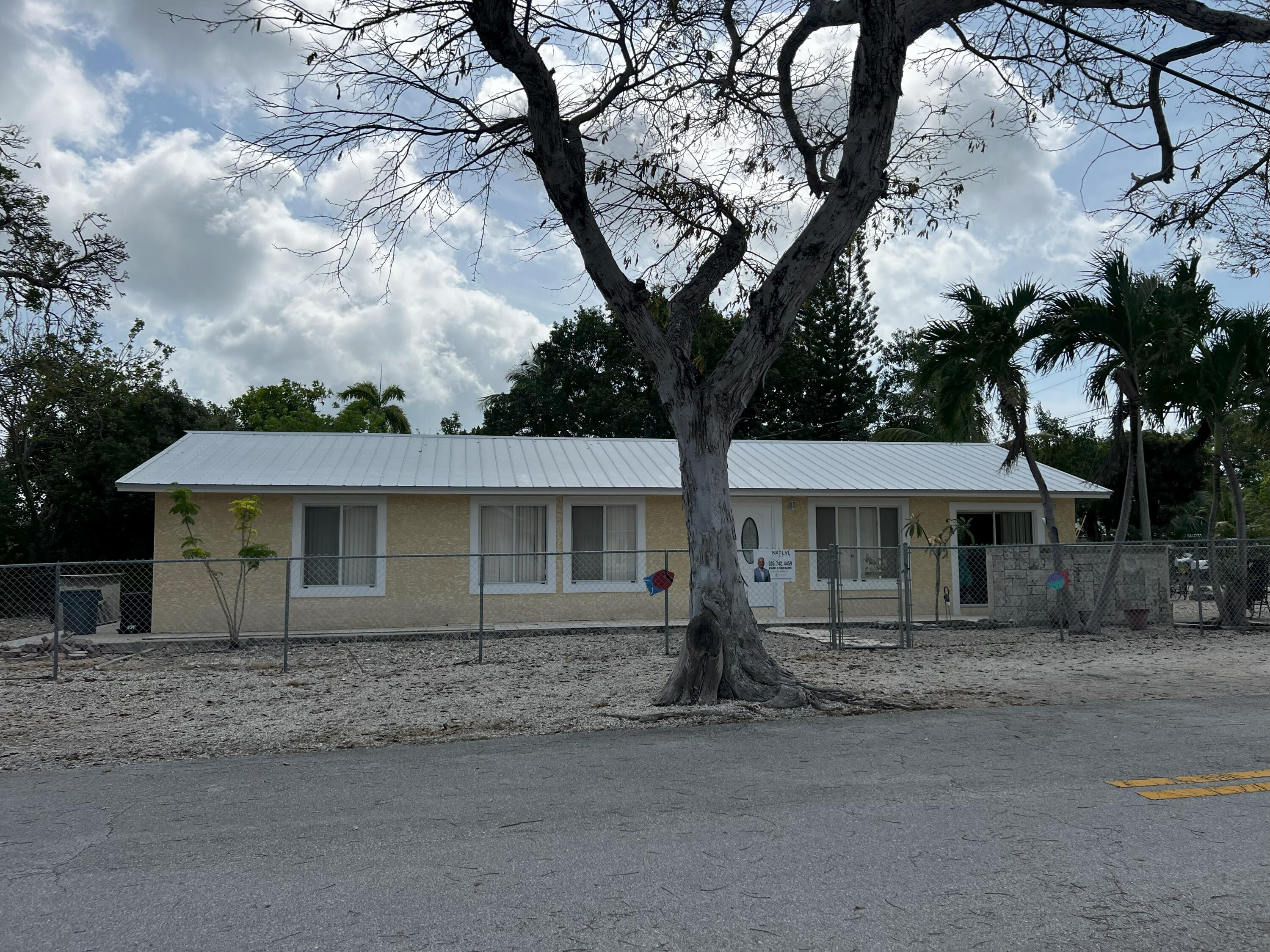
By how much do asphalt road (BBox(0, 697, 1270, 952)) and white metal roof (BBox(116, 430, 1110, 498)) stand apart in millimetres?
9642

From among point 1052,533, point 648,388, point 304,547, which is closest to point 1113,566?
point 1052,533

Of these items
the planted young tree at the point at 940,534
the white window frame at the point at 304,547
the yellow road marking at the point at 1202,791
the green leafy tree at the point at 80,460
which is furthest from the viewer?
the green leafy tree at the point at 80,460

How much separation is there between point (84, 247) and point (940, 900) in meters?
18.8

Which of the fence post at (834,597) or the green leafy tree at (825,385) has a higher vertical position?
the green leafy tree at (825,385)

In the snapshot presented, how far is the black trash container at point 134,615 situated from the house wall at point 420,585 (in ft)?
0.93

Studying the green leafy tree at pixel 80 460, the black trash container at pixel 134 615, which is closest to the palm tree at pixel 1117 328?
the black trash container at pixel 134 615

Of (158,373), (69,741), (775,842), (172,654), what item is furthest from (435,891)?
(158,373)

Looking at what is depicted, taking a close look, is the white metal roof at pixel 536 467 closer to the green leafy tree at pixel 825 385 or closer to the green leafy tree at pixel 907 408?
the green leafy tree at pixel 907 408

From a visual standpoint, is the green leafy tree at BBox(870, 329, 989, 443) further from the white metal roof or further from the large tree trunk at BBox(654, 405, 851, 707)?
the large tree trunk at BBox(654, 405, 851, 707)

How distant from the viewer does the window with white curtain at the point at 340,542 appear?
53.8 feet

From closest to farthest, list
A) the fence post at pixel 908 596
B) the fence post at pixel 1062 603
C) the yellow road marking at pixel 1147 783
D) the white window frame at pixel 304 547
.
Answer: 1. the yellow road marking at pixel 1147 783
2. the fence post at pixel 908 596
3. the fence post at pixel 1062 603
4. the white window frame at pixel 304 547

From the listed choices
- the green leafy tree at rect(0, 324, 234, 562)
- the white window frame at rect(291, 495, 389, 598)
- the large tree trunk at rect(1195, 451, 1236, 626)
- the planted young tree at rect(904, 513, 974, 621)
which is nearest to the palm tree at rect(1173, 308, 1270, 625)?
the large tree trunk at rect(1195, 451, 1236, 626)

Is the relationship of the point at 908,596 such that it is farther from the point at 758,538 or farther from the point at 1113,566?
the point at 758,538

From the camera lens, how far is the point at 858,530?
62.4 feet
